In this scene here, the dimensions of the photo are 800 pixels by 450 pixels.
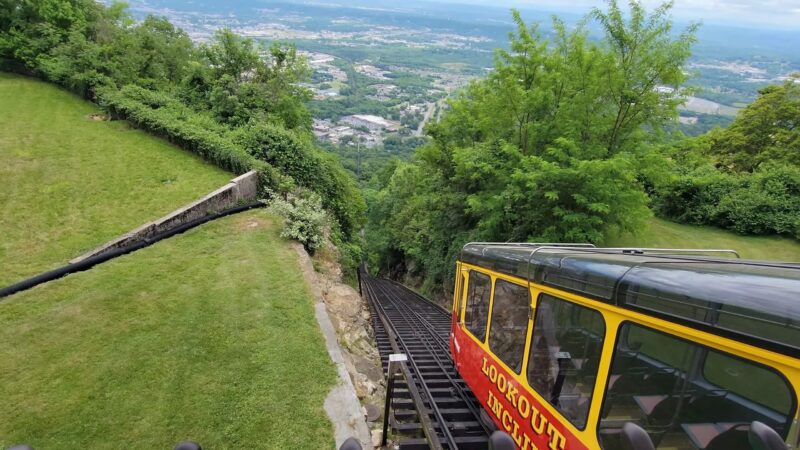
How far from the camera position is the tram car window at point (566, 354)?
13.0ft

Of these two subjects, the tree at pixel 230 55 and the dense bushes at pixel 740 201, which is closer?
the dense bushes at pixel 740 201

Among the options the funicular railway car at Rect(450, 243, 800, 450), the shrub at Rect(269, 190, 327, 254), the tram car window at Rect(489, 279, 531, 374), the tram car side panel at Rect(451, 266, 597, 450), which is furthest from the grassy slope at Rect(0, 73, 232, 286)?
the funicular railway car at Rect(450, 243, 800, 450)

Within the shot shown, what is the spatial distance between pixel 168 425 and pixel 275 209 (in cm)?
783

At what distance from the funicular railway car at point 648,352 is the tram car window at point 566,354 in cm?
1

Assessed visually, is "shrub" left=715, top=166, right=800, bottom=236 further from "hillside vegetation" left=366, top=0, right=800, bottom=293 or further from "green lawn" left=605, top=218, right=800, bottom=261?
"green lawn" left=605, top=218, right=800, bottom=261

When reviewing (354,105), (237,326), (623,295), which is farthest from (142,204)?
(354,105)

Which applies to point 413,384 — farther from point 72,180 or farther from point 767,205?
point 767,205

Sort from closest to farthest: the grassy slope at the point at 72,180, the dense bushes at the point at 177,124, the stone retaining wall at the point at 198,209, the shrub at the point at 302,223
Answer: the grassy slope at the point at 72,180, the stone retaining wall at the point at 198,209, the shrub at the point at 302,223, the dense bushes at the point at 177,124

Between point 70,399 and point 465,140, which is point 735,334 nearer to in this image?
point 70,399

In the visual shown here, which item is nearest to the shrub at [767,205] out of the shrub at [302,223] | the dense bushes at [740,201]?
the dense bushes at [740,201]

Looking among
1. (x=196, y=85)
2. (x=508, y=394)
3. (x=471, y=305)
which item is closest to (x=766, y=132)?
(x=471, y=305)

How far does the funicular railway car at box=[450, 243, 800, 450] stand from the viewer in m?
2.50

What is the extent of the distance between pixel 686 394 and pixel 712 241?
18.5m

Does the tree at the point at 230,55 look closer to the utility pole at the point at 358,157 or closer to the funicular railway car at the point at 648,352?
the funicular railway car at the point at 648,352
